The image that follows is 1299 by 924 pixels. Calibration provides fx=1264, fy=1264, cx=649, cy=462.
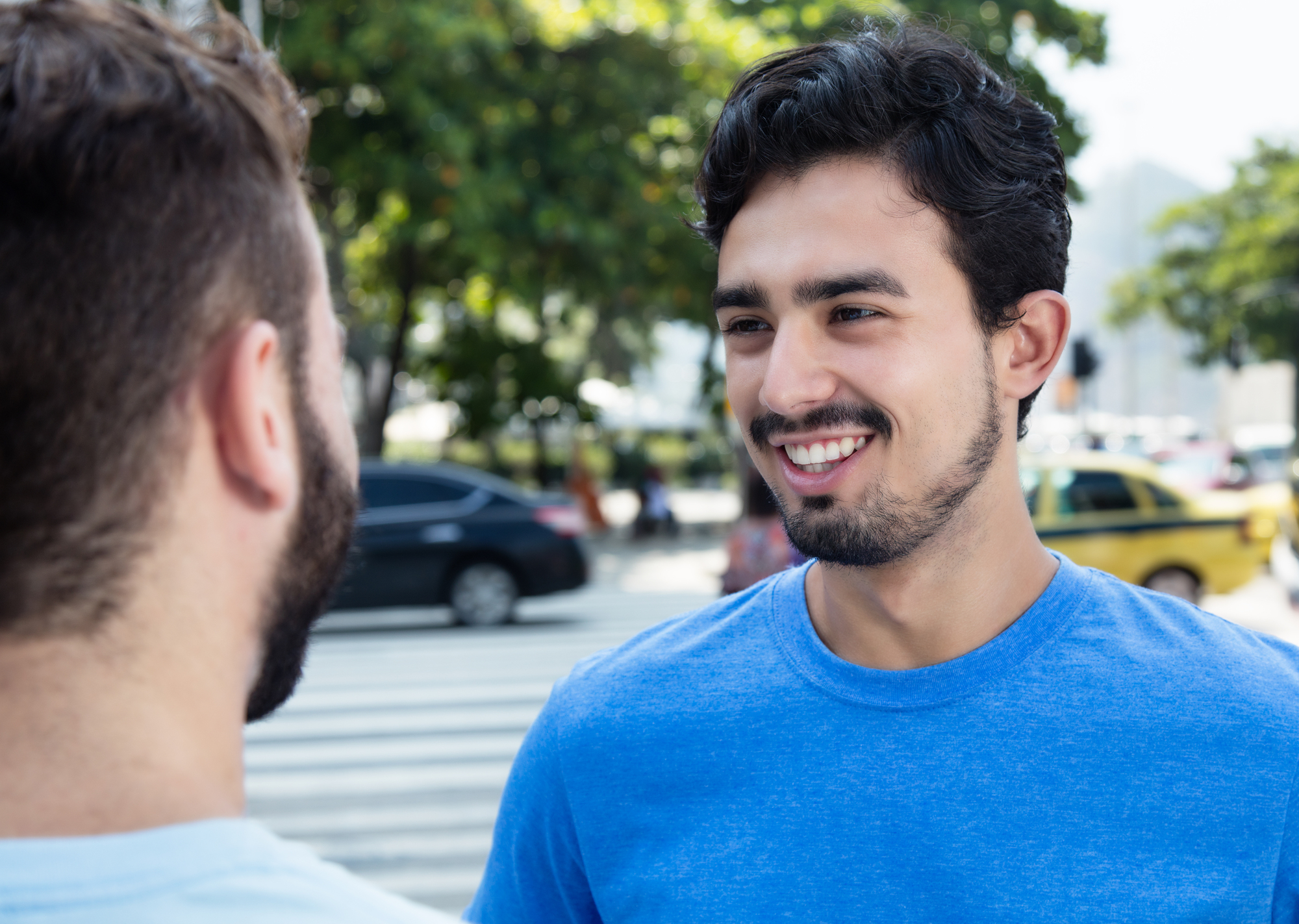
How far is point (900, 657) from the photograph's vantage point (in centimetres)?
180

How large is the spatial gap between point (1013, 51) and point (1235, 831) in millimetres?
18984

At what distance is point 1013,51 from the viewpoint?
61.5 feet

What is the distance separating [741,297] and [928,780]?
739mm

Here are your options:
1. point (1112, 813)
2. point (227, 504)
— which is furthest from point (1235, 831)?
point (227, 504)

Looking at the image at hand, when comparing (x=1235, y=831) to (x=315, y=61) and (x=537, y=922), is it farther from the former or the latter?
(x=315, y=61)

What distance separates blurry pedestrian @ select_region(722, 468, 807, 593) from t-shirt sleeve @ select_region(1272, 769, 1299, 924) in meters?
5.34

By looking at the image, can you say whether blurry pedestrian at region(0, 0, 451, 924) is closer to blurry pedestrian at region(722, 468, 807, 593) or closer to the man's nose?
the man's nose

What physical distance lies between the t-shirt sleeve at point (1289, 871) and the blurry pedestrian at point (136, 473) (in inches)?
43.8

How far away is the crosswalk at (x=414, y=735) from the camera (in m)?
6.21

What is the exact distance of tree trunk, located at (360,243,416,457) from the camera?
1941 cm

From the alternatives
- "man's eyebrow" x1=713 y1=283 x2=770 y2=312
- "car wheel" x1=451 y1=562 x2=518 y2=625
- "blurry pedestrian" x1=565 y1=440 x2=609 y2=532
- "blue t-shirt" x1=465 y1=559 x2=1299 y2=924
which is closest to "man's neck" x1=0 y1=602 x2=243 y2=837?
"blue t-shirt" x1=465 y1=559 x2=1299 y2=924

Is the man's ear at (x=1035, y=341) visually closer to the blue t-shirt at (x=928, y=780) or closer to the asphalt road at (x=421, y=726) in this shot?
the blue t-shirt at (x=928, y=780)

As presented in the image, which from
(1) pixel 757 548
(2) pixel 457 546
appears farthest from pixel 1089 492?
(2) pixel 457 546

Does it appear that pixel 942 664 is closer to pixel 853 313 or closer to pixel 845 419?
pixel 845 419
